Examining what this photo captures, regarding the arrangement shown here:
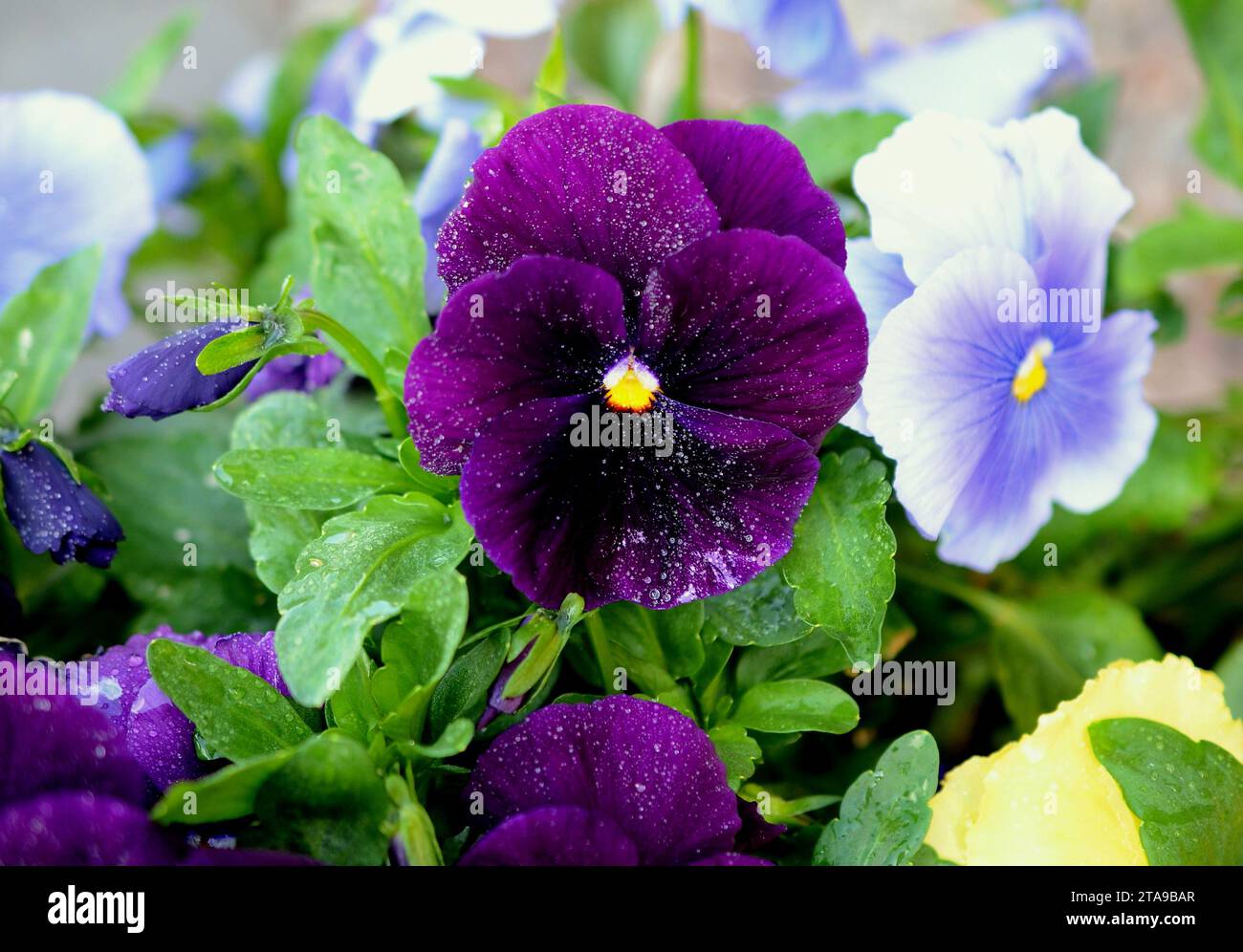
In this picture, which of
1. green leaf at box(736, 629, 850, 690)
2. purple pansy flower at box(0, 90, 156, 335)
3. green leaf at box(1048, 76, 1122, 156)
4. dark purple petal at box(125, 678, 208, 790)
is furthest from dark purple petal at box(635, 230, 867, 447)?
green leaf at box(1048, 76, 1122, 156)

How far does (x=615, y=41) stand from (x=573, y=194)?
61 centimetres

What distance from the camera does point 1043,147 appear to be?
48 cm

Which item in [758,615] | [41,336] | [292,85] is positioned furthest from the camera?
[292,85]

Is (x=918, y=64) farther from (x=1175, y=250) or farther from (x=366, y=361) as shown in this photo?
(x=366, y=361)

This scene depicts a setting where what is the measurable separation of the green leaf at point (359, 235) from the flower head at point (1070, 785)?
0.29 meters

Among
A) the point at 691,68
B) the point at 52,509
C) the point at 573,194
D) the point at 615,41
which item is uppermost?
the point at 615,41

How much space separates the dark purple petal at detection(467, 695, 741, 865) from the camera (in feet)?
1.25

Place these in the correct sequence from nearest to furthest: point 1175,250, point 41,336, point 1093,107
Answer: point 41,336
point 1175,250
point 1093,107

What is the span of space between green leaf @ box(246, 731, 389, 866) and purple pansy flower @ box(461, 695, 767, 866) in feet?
0.13

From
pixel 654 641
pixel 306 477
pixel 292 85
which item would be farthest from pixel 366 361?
pixel 292 85

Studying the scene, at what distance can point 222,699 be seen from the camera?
1.28 feet

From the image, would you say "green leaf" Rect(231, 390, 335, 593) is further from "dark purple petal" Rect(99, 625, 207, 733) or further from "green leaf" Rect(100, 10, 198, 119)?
"green leaf" Rect(100, 10, 198, 119)
